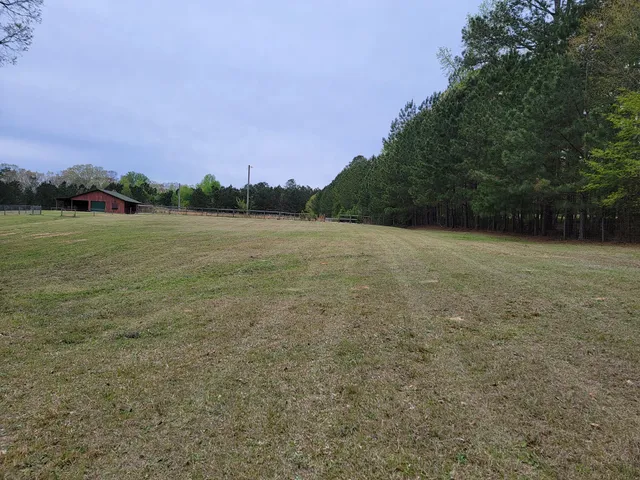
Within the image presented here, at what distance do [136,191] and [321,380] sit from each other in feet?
314

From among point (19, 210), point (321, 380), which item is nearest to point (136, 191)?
point (19, 210)

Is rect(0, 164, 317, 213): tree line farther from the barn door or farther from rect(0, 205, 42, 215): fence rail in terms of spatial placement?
rect(0, 205, 42, 215): fence rail

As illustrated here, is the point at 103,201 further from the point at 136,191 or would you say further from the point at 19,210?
the point at 136,191

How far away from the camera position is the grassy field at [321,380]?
1.97 m

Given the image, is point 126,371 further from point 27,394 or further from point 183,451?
point 183,451

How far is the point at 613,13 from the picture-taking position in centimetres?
1480

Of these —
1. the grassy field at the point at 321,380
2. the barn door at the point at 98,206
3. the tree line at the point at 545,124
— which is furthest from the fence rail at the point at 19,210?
the grassy field at the point at 321,380

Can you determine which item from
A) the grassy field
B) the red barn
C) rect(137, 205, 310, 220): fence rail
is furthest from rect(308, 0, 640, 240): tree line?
the red barn

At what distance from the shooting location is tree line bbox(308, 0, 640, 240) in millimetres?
14359

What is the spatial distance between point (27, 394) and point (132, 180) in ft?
412

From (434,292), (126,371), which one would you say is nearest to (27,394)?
(126,371)

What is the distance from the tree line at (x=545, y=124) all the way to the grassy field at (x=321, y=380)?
12.1 meters

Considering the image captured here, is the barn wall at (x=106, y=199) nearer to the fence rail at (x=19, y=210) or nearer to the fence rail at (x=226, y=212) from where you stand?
the fence rail at (x=226, y=212)

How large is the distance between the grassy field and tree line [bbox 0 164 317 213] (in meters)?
57.1
